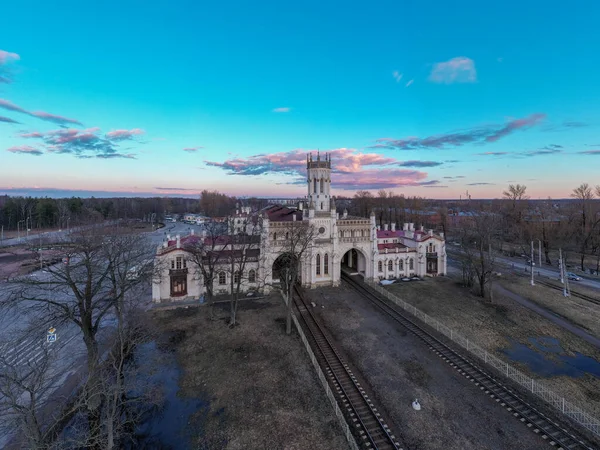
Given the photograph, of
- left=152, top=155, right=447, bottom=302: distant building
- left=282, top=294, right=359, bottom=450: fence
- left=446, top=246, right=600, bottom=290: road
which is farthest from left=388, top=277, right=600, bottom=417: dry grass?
left=446, top=246, right=600, bottom=290: road

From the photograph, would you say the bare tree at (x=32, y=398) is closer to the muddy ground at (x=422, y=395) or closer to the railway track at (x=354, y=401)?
the railway track at (x=354, y=401)

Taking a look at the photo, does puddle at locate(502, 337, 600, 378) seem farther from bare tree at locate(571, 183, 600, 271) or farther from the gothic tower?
A: bare tree at locate(571, 183, 600, 271)

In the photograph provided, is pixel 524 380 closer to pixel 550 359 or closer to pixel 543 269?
pixel 550 359

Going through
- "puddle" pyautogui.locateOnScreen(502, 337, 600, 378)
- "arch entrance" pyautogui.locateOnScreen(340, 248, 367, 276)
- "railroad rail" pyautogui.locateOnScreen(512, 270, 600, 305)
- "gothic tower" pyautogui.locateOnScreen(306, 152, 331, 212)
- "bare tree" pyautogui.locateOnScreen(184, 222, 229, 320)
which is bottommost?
"puddle" pyautogui.locateOnScreen(502, 337, 600, 378)

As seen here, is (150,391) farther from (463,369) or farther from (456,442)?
(463,369)

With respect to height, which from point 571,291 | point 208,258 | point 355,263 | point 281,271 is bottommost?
point 571,291

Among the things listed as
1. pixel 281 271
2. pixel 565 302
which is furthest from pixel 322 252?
pixel 565 302

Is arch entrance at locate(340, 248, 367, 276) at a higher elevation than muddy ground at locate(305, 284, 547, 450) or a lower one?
higher
